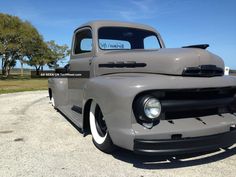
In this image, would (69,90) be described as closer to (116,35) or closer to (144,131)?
(116,35)

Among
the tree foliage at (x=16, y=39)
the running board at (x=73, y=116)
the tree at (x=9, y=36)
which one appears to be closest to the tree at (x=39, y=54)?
the tree foliage at (x=16, y=39)

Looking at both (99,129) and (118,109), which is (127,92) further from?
(99,129)

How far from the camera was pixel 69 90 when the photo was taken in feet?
20.8

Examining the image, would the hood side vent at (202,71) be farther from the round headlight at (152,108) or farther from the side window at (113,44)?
the side window at (113,44)

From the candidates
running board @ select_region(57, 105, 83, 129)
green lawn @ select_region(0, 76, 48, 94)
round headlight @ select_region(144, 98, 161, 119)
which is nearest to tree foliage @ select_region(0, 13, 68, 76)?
green lawn @ select_region(0, 76, 48, 94)

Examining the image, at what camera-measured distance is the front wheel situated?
12.9ft

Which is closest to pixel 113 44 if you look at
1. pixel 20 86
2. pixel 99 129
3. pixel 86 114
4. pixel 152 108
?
pixel 86 114

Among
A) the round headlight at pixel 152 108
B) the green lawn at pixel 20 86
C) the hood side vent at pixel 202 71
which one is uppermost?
the hood side vent at pixel 202 71

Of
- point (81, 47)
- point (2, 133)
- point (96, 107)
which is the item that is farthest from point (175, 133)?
point (2, 133)

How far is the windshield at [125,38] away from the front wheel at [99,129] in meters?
1.18

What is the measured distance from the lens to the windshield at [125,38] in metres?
5.10

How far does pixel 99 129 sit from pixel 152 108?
3.91ft

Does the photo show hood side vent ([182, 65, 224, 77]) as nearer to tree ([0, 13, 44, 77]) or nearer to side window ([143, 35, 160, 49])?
side window ([143, 35, 160, 49])

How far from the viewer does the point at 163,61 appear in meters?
3.85
